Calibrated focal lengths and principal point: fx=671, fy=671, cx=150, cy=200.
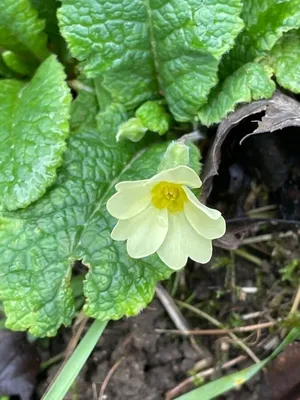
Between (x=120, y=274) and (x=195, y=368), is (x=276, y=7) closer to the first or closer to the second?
(x=120, y=274)

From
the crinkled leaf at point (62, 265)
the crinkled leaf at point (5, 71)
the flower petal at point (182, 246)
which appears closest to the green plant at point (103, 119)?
the crinkled leaf at point (62, 265)

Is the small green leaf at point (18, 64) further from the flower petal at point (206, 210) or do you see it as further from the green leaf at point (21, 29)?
the flower petal at point (206, 210)

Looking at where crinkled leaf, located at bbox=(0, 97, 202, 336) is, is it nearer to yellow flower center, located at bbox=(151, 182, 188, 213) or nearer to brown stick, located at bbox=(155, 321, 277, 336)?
yellow flower center, located at bbox=(151, 182, 188, 213)

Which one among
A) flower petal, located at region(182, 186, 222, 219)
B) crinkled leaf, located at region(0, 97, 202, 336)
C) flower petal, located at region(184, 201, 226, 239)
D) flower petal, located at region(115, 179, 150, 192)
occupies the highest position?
flower petal, located at region(115, 179, 150, 192)

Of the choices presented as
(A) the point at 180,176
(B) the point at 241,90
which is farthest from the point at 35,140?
(B) the point at 241,90

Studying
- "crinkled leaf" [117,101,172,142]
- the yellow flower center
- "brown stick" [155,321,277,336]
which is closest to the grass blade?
"brown stick" [155,321,277,336]

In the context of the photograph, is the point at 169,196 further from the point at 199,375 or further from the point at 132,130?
the point at 199,375

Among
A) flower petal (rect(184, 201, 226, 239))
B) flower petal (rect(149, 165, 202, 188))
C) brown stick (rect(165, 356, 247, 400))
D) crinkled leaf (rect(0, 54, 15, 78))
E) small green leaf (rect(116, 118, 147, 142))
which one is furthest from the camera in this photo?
crinkled leaf (rect(0, 54, 15, 78))
